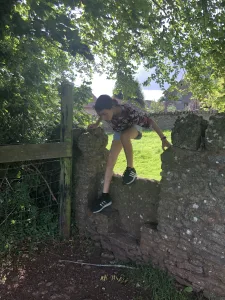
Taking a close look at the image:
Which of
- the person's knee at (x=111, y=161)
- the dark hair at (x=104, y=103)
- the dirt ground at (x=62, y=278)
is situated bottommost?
the dirt ground at (x=62, y=278)

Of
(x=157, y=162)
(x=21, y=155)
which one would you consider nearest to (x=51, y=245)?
(x=21, y=155)

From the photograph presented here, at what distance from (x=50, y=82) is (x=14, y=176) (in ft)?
5.47

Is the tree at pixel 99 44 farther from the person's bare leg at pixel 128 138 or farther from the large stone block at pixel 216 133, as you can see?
the large stone block at pixel 216 133

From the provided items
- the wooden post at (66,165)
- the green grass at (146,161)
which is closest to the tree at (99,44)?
the wooden post at (66,165)

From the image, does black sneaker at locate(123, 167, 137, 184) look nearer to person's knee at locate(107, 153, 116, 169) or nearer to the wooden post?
person's knee at locate(107, 153, 116, 169)

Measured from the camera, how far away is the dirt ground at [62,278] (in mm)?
3148

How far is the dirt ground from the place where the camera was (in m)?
3.15

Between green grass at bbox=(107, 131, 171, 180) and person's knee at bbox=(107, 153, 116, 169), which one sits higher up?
person's knee at bbox=(107, 153, 116, 169)

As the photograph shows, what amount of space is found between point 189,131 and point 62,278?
7.64 ft

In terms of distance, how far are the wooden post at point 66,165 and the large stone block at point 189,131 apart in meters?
1.67

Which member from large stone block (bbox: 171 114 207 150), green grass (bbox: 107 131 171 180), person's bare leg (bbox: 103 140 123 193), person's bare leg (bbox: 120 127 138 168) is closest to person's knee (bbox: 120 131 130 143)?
person's bare leg (bbox: 120 127 138 168)

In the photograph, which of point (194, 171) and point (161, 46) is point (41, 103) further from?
point (194, 171)

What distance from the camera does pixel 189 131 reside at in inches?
120

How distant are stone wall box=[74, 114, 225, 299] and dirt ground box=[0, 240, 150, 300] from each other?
381 mm
